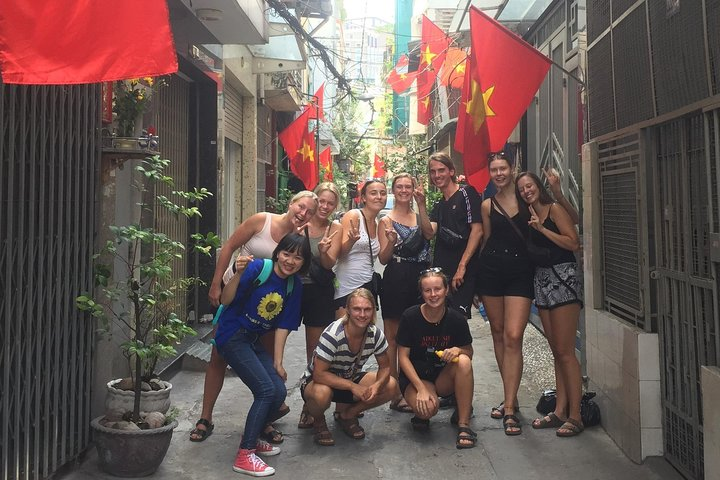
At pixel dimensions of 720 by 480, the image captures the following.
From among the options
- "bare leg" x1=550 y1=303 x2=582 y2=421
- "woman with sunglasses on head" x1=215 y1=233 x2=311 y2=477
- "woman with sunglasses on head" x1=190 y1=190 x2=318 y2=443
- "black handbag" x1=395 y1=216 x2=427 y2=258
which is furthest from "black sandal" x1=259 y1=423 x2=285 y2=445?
"bare leg" x1=550 y1=303 x2=582 y2=421

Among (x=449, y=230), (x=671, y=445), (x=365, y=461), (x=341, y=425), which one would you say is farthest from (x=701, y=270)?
(x=341, y=425)

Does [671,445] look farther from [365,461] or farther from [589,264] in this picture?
[365,461]

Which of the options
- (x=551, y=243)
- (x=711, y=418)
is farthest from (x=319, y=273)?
(x=711, y=418)

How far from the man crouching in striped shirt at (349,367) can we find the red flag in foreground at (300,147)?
29.8 ft

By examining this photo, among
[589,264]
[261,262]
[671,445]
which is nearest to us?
[671,445]

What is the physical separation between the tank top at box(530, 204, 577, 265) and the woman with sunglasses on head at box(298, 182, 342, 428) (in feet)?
4.82

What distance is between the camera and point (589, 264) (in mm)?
5211

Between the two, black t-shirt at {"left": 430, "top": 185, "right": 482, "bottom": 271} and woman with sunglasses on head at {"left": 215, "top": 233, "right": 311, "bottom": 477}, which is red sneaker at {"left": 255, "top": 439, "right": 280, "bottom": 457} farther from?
black t-shirt at {"left": 430, "top": 185, "right": 482, "bottom": 271}

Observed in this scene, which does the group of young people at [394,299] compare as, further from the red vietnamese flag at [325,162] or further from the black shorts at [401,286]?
the red vietnamese flag at [325,162]

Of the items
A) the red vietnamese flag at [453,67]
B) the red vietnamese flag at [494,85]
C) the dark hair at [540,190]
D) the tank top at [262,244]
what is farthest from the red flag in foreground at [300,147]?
the dark hair at [540,190]

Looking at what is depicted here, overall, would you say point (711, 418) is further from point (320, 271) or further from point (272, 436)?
point (272, 436)

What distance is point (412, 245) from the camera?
17.5 ft

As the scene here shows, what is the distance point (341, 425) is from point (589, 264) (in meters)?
2.30

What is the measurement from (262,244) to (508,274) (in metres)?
1.87
